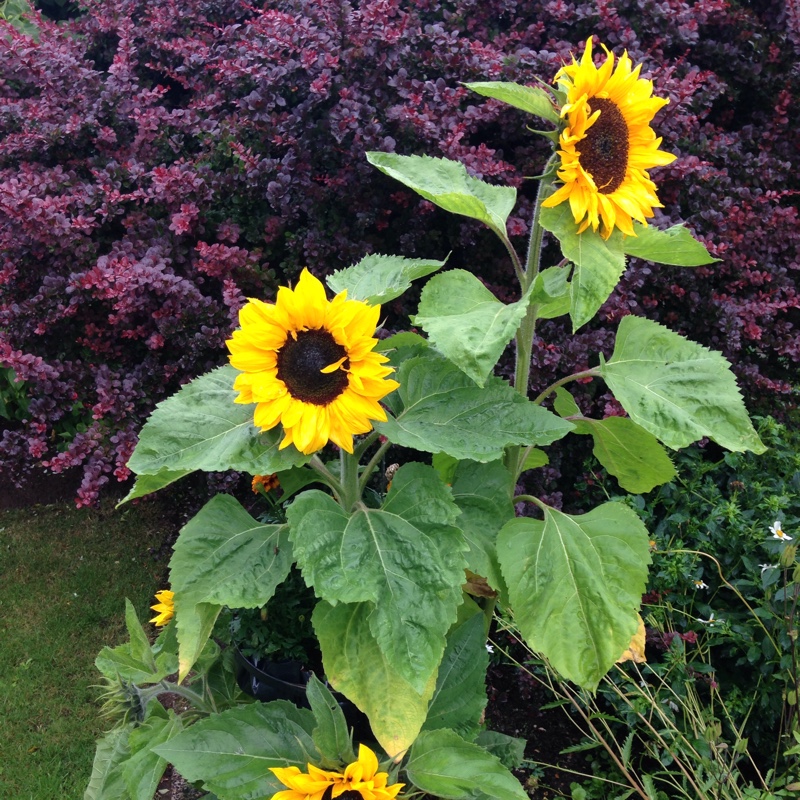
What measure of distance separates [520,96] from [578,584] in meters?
0.92

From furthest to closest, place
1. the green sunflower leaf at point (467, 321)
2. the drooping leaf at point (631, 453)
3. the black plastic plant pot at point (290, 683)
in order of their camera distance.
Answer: the black plastic plant pot at point (290, 683) → the drooping leaf at point (631, 453) → the green sunflower leaf at point (467, 321)

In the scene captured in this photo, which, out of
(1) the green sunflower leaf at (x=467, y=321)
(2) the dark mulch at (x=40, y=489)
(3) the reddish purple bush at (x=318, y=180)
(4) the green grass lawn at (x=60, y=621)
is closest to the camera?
(1) the green sunflower leaf at (x=467, y=321)

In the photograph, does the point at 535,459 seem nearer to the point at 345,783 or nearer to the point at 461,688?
the point at 461,688

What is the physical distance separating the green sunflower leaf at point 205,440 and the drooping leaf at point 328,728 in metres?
0.44

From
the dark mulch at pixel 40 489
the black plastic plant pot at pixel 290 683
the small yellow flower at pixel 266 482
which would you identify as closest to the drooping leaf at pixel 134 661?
the black plastic plant pot at pixel 290 683

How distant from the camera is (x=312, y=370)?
1312 millimetres

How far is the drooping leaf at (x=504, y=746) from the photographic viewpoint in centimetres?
180

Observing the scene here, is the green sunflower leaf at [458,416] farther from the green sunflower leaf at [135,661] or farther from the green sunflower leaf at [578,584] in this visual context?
the green sunflower leaf at [135,661]

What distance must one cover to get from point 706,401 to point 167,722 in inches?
54.2

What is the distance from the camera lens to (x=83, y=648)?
2.91m

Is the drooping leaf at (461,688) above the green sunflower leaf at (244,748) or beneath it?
above

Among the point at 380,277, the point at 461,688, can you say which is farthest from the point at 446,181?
the point at 461,688

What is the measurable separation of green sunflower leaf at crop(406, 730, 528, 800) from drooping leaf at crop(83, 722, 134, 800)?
2.47ft

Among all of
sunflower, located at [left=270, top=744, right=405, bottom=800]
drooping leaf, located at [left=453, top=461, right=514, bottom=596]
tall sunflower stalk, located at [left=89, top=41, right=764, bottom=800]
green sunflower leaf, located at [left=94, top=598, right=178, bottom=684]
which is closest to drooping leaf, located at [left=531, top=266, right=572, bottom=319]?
tall sunflower stalk, located at [left=89, top=41, right=764, bottom=800]
